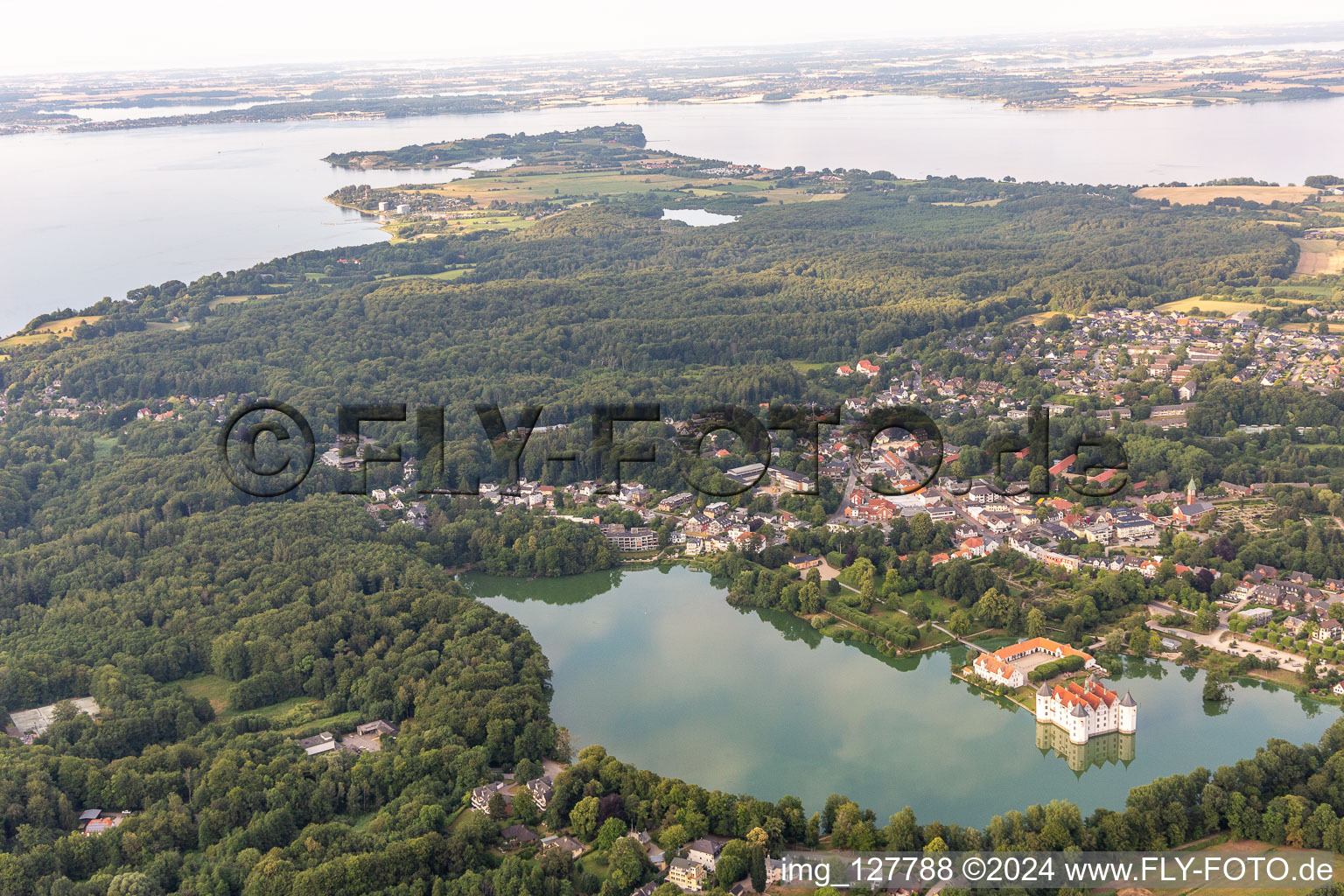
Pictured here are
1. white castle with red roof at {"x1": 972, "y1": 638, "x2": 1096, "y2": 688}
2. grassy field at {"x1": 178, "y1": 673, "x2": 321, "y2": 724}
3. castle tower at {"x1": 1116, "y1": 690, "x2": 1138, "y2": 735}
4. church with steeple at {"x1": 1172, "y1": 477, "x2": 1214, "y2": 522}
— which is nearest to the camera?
castle tower at {"x1": 1116, "y1": 690, "x2": 1138, "y2": 735}

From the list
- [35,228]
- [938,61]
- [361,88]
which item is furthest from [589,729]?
[938,61]

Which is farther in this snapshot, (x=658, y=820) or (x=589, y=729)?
(x=589, y=729)

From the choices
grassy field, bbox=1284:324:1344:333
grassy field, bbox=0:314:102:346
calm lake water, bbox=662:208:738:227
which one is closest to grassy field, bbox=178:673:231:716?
grassy field, bbox=0:314:102:346

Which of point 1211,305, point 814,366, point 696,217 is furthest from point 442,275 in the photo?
point 1211,305

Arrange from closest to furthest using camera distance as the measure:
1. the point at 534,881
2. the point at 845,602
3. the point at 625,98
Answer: the point at 534,881
the point at 845,602
the point at 625,98

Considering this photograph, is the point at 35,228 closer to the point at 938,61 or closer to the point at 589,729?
the point at 589,729

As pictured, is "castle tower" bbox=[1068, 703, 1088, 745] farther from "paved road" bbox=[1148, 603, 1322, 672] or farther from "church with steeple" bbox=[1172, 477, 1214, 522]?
"church with steeple" bbox=[1172, 477, 1214, 522]
